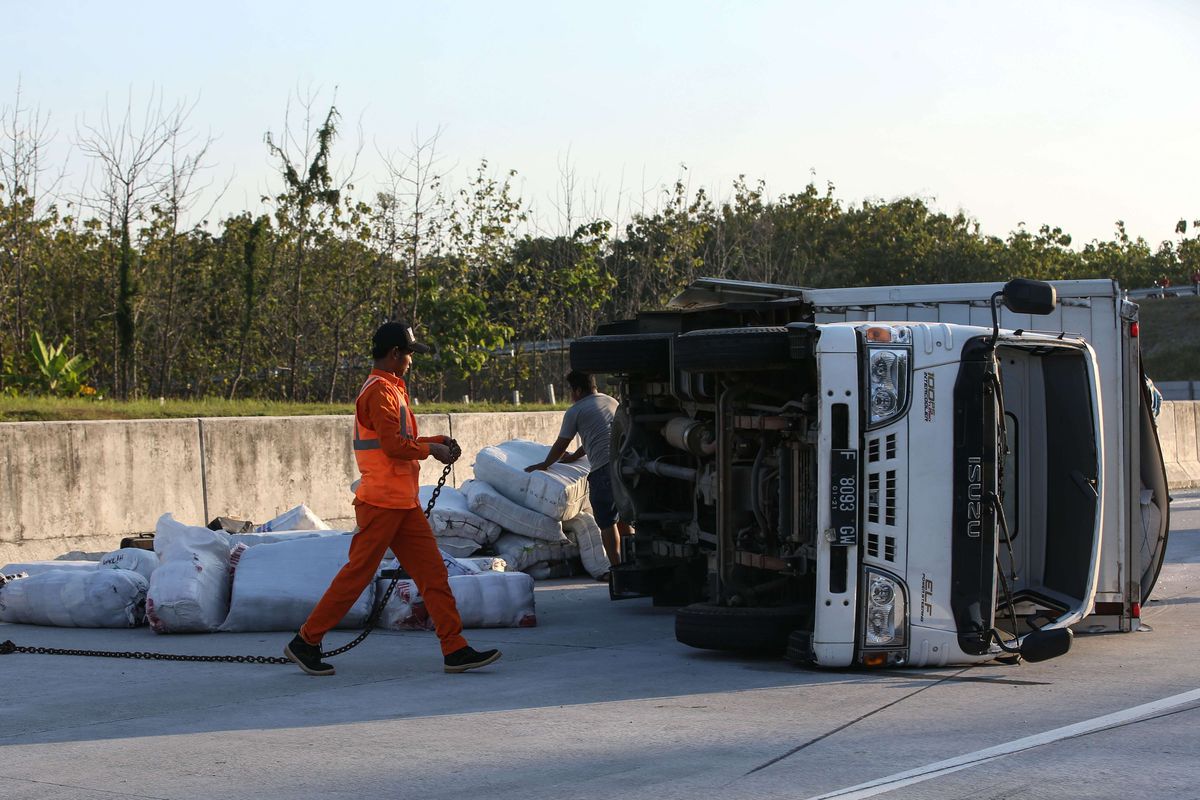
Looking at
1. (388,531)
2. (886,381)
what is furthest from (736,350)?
(388,531)

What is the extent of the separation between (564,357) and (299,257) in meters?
5.10

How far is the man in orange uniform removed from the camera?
26.5 ft

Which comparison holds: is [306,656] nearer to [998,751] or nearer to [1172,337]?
[998,751]

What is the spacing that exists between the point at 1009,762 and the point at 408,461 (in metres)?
3.85

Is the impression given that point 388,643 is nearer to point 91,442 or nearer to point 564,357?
point 91,442

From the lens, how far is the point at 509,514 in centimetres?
1268

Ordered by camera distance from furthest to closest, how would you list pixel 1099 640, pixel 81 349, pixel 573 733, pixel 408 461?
pixel 81 349
pixel 1099 640
pixel 408 461
pixel 573 733

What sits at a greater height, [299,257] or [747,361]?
[299,257]

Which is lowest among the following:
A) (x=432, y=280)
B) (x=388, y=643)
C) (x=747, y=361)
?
(x=388, y=643)

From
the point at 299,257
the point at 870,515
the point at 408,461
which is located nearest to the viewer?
the point at 870,515

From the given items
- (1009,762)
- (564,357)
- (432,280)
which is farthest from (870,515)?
(564,357)

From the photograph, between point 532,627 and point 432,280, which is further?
point 432,280

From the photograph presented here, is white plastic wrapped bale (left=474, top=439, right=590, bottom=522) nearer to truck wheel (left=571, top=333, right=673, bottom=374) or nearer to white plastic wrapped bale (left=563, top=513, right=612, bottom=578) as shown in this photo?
white plastic wrapped bale (left=563, top=513, right=612, bottom=578)

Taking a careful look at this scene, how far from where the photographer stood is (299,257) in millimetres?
22234
